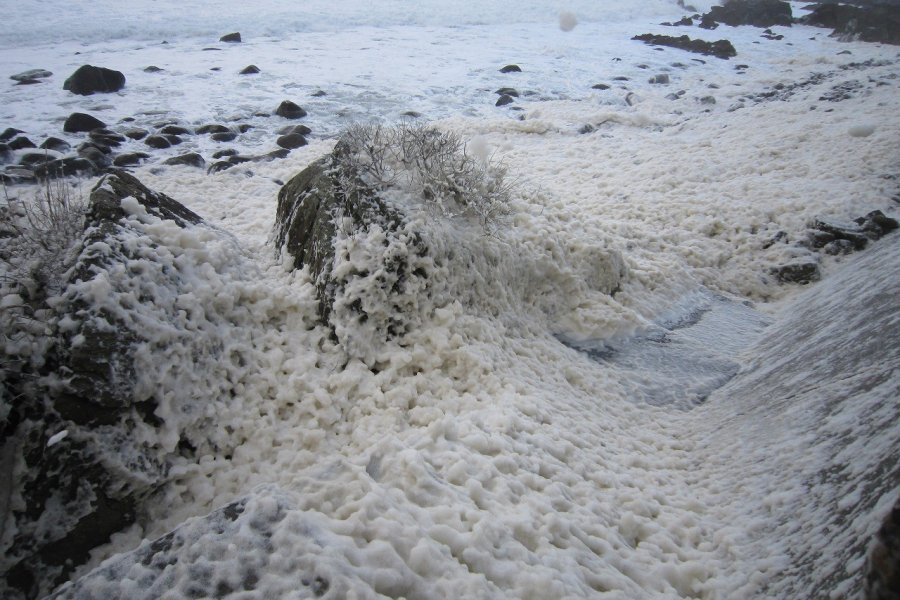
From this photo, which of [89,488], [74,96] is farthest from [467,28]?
[89,488]

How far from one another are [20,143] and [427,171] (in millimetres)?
8281

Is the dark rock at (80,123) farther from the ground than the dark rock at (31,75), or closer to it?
closer to it

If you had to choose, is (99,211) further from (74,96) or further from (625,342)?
(74,96)

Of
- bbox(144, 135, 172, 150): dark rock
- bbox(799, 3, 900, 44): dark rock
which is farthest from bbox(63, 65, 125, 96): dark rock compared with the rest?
bbox(799, 3, 900, 44): dark rock

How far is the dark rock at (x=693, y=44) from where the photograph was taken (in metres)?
21.7

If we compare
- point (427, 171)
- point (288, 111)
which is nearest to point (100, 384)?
point (427, 171)

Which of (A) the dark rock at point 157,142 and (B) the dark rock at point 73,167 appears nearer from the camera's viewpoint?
(B) the dark rock at point 73,167

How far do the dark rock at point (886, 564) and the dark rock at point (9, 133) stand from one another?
1217 centimetres

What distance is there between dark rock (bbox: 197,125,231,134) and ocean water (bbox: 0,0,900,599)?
1467mm

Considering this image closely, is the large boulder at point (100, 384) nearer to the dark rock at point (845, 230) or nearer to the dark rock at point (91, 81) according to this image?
the dark rock at point (845, 230)

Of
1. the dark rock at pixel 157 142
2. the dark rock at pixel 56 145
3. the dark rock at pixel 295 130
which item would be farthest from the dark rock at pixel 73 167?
the dark rock at pixel 295 130

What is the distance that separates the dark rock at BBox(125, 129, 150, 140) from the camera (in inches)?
400

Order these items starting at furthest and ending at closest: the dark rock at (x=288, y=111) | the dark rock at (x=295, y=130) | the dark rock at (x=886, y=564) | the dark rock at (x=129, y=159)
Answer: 1. the dark rock at (x=288, y=111)
2. the dark rock at (x=295, y=130)
3. the dark rock at (x=129, y=159)
4. the dark rock at (x=886, y=564)

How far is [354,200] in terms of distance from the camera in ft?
14.5
